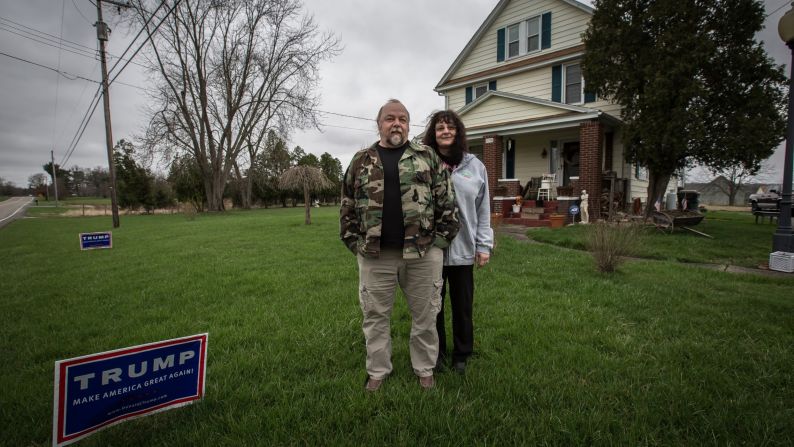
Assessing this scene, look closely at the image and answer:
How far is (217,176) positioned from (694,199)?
97.7ft

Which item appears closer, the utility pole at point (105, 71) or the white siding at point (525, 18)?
the white siding at point (525, 18)

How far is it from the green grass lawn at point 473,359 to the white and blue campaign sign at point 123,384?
15 centimetres

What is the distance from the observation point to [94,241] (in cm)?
845

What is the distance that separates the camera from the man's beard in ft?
6.98

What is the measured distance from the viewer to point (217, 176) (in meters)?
26.2

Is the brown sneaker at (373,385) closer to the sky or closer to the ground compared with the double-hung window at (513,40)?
closer to the ground

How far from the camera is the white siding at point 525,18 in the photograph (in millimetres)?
12602

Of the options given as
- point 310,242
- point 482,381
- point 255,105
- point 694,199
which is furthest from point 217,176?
point 694,199

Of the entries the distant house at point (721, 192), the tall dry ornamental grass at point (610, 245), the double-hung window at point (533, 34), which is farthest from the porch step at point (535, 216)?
the distant house at point (721, 192)

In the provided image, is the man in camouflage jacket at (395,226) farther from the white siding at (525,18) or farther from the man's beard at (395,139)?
the white siding at (525,18)

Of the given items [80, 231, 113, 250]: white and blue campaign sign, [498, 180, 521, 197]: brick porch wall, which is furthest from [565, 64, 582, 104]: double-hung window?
[80, 231, 113, 250]: white and blue campaign sign

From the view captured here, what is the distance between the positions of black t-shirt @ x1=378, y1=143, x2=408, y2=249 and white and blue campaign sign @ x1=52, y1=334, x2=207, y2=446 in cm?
120

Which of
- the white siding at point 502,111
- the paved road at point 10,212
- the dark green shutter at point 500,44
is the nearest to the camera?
the white siding at point 502,111

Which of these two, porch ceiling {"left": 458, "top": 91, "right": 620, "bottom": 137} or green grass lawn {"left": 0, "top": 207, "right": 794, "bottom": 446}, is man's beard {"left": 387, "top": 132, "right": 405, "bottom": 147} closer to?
green grass lawn {"left": 0, "top": 207, "right": 794, "bottom": 446}
